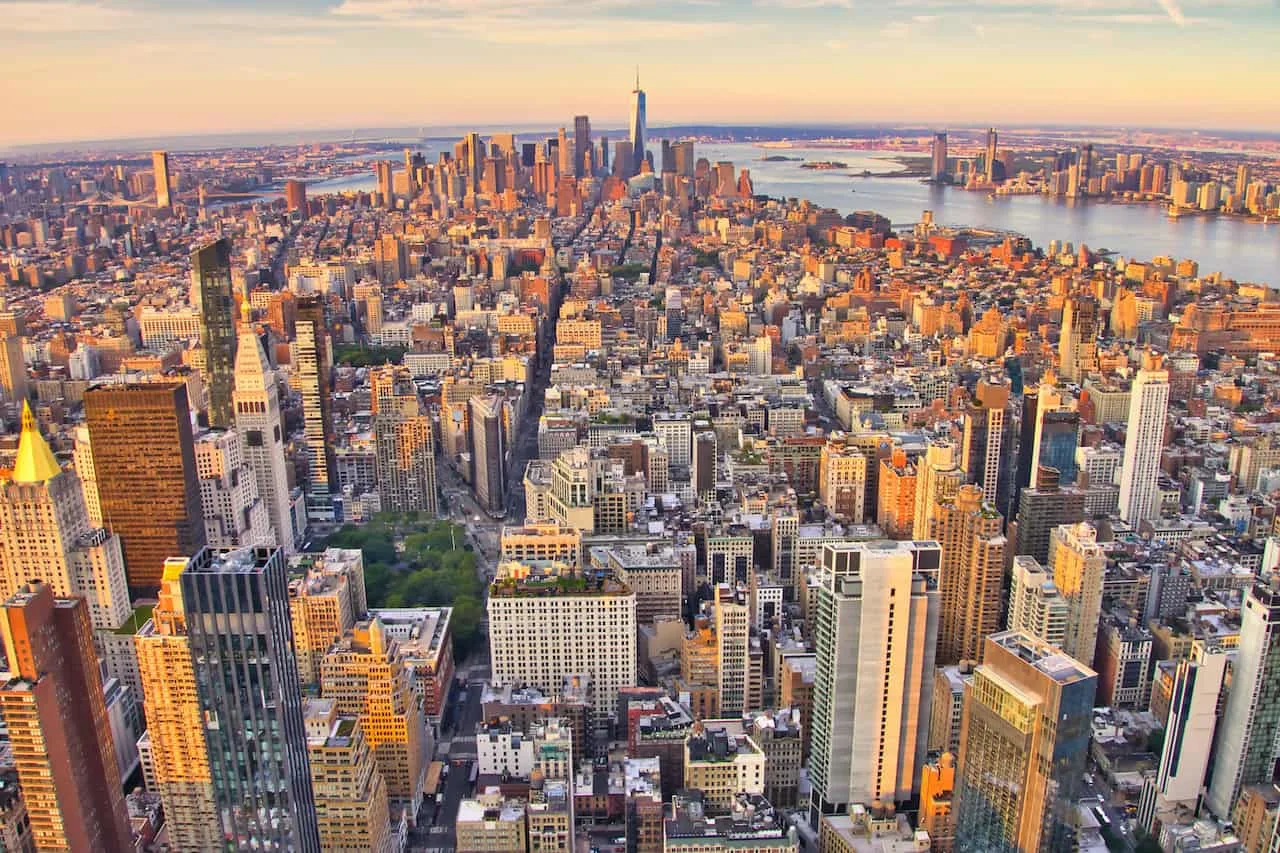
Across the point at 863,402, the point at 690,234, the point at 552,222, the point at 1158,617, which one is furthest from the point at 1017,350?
the point at 552,222

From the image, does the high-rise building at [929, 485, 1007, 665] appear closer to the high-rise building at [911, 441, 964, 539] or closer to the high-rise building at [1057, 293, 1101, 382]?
the high-rise building at [911, 441, 964, 539]

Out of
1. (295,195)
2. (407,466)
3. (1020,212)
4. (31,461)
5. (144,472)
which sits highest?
(295,195)

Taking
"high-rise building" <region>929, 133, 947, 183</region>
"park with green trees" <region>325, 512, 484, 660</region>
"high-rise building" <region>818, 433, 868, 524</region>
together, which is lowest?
"park with green trees" <region>325, 512, 484, 660</region>

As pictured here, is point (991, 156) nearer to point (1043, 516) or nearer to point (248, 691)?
point (1043, 516)

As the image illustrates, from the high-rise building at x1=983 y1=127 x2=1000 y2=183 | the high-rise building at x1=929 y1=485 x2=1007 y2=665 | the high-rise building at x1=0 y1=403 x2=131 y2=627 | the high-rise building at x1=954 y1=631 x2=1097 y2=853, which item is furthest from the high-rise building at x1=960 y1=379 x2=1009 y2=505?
the high-rise building at x1=983 y1=127 x2=1000 y2=183

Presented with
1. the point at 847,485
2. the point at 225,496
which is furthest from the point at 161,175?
the point at 847,485

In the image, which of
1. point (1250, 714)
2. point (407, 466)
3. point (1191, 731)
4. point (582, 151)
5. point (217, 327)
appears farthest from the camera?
point (582, 151)

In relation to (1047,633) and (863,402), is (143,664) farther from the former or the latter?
(863,402)
